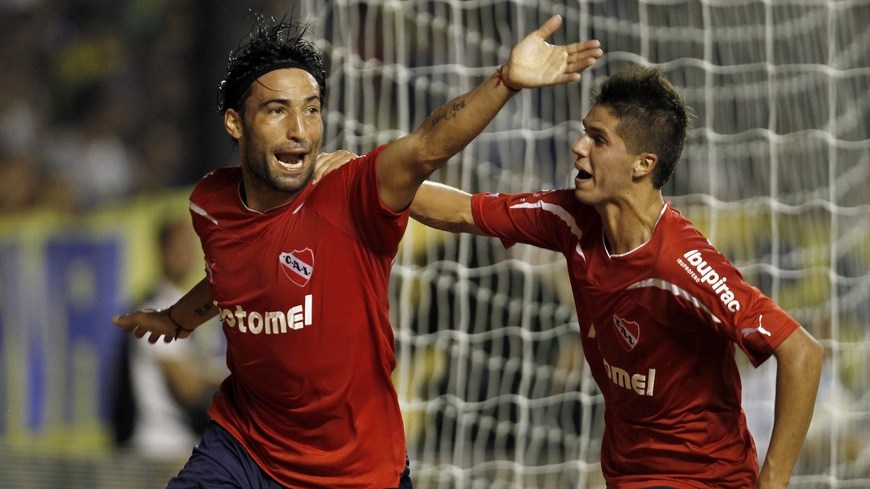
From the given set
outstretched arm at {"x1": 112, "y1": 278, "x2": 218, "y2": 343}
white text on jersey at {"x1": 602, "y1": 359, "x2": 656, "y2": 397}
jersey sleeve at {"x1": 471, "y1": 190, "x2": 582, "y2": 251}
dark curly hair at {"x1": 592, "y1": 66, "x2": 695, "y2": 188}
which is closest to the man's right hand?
outstretched arm at {"x1": 112, "y1": 278, "x2": 218, "y2": 343}

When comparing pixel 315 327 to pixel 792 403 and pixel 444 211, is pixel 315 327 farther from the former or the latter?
pixel 792 403

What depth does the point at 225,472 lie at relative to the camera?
151 inches

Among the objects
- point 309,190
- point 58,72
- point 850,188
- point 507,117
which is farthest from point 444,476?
point 58,72

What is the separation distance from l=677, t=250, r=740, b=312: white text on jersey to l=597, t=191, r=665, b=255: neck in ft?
0.54

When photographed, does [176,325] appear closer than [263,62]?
No

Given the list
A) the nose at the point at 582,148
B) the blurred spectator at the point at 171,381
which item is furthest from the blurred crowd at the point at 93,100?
the nose at the point at 582,148

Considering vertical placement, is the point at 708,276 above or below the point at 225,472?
above

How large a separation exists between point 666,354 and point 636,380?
119mm

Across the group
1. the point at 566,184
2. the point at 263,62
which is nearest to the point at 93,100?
the point at 566,184

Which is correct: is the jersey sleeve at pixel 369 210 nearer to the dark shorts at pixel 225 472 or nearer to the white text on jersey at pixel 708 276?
the dark shorts at pixel 225 472

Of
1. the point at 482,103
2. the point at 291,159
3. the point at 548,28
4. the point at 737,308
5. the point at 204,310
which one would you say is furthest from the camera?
the point at 204,310

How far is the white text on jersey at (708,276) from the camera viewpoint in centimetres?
363

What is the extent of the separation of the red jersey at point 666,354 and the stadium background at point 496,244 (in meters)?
2.42

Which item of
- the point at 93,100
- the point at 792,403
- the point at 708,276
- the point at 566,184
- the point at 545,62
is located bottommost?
the point at 792,403
